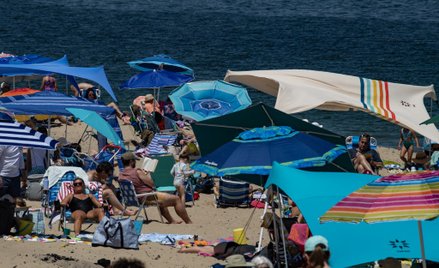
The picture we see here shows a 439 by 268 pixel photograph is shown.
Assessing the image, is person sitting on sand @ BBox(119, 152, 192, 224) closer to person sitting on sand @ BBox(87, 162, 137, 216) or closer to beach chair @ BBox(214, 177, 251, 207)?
person sitting on sand @ BBox(87, 162, 137, 216)

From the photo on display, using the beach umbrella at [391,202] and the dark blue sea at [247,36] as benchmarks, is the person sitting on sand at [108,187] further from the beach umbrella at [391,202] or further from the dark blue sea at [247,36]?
the dark blue sea at [247,36]

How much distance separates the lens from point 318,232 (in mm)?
8766

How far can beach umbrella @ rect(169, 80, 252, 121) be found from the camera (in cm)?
1670

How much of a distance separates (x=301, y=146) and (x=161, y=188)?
371 cm

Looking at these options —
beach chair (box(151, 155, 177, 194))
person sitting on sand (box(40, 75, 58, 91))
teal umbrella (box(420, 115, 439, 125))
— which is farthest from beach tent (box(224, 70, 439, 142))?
person sitting on sand (box(40, 75, 58, 91))

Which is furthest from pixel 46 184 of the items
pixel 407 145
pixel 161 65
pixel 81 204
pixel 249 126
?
A: pixel 161 65

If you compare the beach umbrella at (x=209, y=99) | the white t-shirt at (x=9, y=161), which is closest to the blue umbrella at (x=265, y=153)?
the white t-shirt at (x=9, y=161)

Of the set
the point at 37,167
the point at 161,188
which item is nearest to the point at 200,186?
the point at 161,188

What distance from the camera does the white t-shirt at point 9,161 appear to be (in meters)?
12.4

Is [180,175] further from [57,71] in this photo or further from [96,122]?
[57,71]

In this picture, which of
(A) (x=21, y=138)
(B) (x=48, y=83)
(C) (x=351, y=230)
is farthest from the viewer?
(B) (x=48, y=83)

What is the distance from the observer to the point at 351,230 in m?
8.80

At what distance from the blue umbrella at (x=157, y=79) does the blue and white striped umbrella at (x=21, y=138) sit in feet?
26.9

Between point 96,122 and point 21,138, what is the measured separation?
3.52 m
